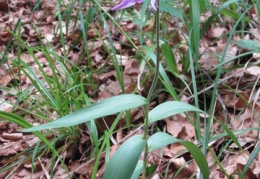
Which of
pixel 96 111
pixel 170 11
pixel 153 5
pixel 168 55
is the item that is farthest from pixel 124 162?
pixel 170 11

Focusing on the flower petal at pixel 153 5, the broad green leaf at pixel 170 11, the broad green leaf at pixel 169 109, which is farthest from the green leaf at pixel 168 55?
the flower petal at pixel 153 5

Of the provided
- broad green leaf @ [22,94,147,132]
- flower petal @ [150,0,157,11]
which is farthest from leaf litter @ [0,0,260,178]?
flower petal @ [150,0,157,11]

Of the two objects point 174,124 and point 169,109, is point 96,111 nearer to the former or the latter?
point 169,109

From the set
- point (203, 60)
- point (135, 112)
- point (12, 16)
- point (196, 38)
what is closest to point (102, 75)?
point (135, 112)

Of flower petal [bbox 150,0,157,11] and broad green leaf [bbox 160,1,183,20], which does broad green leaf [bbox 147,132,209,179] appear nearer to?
flower petal [bbox 150,0,157,11]

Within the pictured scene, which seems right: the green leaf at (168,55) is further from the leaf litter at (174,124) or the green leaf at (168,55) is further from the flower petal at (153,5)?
the flower petal at (153,5)

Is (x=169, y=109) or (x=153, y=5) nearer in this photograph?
(x=153, y=5)
